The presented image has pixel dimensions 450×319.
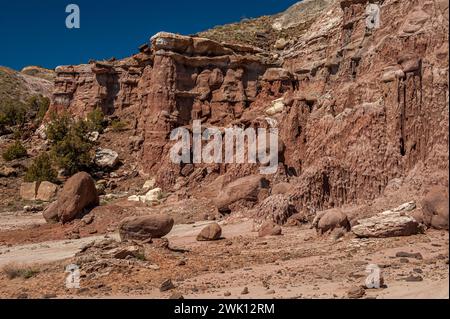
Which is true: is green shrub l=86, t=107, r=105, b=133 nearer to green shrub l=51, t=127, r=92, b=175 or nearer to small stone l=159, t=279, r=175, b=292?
green shrub l=51, t=127, r=92, b=175

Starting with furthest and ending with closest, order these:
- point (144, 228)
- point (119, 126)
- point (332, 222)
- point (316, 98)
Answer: point (119, 126)
point (316, 98)
point (144, 228)
point (332, 222)

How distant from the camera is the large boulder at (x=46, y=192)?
32.3 m

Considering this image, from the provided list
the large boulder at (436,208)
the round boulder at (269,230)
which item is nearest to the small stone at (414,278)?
the large boulder at (436,208)

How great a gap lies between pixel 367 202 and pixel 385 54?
20.5 ft

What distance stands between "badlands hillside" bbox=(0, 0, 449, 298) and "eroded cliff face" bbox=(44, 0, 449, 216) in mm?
81

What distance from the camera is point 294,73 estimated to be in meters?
38.5

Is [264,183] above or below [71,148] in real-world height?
below

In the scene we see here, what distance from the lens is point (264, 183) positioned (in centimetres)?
2212

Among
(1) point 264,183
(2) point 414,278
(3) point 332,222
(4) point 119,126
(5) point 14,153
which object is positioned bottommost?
(2) point 414,278

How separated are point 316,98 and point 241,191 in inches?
264

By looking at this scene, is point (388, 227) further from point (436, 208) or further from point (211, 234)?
point (211, 234)

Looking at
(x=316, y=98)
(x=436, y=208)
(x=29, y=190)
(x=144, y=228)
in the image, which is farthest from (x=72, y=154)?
(x=436, y=208)
